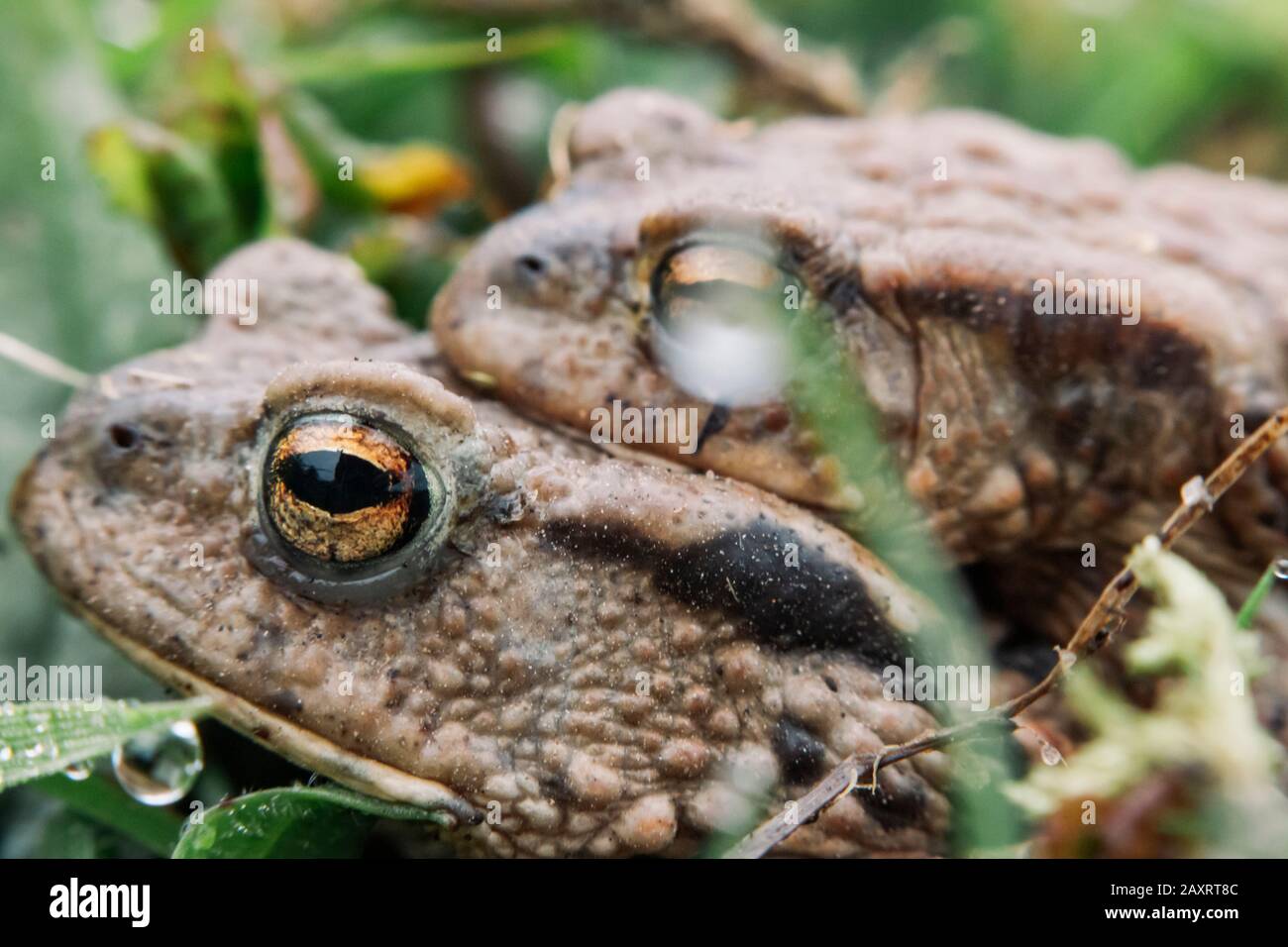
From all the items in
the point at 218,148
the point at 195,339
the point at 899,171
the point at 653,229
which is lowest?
the point at 195,339

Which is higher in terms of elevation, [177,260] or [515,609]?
[177,260]

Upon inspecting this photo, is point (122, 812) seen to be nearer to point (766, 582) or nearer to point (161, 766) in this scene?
point (161, 766)

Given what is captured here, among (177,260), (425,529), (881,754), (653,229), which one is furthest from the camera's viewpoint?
(177,260)

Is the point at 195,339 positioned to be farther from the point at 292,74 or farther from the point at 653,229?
the point at 292,74

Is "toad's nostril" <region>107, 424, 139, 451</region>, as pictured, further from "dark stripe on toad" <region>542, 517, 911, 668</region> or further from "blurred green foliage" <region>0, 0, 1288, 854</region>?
"dark stripe on toad" <region>542, 517, 911, 668</region>

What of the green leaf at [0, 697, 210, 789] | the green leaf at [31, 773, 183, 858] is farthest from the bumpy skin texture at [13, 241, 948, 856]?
the green leaf at [31, 773, 183, 858]

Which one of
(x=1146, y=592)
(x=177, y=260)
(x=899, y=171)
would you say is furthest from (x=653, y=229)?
(x=177, y=260)

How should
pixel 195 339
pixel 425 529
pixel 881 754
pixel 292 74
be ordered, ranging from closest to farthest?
pixel 881 754, pixel 425 529, pixel 195 339, pixel 292 74
